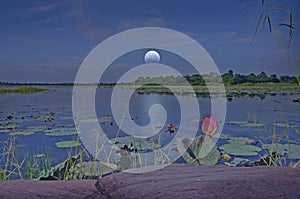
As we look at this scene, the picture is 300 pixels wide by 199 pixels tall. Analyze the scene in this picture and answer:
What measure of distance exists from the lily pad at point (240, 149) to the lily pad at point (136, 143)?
45 cm

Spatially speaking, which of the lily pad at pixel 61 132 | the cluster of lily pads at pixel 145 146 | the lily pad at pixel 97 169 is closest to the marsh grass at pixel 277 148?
the cluster of lily pads at pixel 145 146

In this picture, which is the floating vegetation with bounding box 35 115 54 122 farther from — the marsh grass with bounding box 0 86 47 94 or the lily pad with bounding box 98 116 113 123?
the lily pad with bounding box 98 116 113 123

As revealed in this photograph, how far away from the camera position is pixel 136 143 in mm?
1877

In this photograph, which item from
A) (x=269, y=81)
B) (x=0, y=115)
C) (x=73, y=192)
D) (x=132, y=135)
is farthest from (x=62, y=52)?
(x=73, y=192)

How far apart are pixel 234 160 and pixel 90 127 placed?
97cm

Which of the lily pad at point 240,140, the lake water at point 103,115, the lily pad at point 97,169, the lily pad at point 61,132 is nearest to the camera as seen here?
the lily pad at point 97,169

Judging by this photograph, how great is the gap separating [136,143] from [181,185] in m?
1.31

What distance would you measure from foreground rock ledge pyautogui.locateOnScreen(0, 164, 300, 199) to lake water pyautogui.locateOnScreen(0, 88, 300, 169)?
3.52ft

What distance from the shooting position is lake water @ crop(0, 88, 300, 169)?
1.88m

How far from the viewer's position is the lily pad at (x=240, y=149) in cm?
176

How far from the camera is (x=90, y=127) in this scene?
2055mm

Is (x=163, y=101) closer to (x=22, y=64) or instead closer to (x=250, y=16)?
(x=250, y=16)

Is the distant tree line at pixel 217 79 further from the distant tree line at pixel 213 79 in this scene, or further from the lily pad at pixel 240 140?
the lily pad at pixel 240 140

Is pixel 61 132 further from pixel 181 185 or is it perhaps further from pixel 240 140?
pixel 181 185
